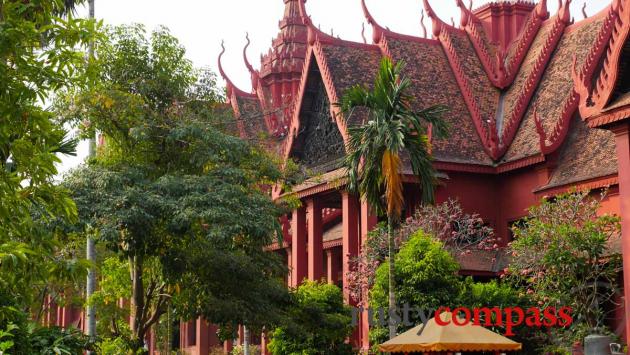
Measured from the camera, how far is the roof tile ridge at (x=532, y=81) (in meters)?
28.0

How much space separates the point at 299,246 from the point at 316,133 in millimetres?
3342

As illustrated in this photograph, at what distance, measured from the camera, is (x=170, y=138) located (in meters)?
20.4

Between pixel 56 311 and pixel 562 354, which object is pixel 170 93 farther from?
pixel 56 311

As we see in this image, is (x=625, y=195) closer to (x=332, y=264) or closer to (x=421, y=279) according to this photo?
(x=421, y=279)

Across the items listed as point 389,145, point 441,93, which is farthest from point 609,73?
point 441,93

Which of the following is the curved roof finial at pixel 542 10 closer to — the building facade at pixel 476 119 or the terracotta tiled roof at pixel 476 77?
the building facade at pixel 476 119

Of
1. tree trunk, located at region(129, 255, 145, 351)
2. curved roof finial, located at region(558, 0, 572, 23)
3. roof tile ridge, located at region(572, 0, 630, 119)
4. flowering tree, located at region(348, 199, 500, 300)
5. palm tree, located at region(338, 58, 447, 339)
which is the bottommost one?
tree trunk, located at region(129, 255, 145, 351)

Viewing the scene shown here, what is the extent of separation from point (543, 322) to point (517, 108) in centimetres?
858

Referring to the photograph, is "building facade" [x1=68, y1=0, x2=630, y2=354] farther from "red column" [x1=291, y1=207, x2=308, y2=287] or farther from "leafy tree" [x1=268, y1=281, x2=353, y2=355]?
"leafy tree" [x1=268, y1=281, x2=353, y2=355]

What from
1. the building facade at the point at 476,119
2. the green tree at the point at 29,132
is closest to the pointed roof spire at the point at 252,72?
the building facade at the point at 476,119

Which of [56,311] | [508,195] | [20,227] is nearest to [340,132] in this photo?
[508,195]

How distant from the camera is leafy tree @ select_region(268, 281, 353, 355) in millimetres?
21625

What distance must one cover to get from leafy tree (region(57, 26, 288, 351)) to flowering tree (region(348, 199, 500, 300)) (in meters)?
2.88

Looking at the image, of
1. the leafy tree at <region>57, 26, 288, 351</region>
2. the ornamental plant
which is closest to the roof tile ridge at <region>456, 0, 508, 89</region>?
the ornamental plant
